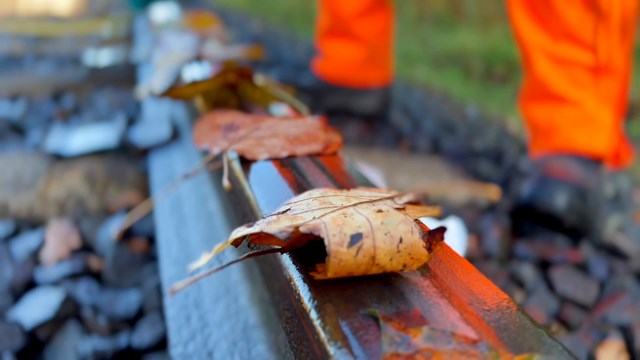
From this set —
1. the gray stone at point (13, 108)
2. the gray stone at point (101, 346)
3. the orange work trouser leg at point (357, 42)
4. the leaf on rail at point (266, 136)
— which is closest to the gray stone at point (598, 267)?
the leaf on rail at point (266, 136)

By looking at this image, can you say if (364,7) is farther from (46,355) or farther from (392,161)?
(46,355)

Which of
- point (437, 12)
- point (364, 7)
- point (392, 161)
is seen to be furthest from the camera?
point (437, 12)

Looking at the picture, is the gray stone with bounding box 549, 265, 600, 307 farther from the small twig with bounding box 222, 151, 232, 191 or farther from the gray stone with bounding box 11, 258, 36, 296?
the gray stone with bounding box 11, 258, 36, 296

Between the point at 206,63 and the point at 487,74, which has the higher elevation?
the point at 206,63

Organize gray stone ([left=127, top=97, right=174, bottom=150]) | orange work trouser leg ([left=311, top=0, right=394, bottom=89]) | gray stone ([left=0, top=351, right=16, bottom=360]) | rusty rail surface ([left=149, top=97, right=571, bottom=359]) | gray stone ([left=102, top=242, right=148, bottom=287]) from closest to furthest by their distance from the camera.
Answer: rusty rail surface ([left=149, top=97, right=571, bottom=359]) → gray stone ([left=0, top=351, right=16, bottom=360]) → gray stone ([left=102, top=242, right=148, bottom=287]) → gray stone ([left=127, top=97, right=174, bottom=150]) → orange work trouser leg ([left=311, top=0, right=394, bottom=89])

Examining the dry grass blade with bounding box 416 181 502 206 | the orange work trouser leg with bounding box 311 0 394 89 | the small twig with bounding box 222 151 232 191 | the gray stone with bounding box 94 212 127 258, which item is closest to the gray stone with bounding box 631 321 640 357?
the dry grass blade with bounding box 416 181 502 206

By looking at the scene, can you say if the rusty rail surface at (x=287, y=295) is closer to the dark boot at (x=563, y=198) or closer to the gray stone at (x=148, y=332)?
the gray stone at (x=148, y=332)

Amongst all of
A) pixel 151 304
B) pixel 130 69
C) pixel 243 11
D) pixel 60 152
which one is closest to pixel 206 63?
pixel 60 152
